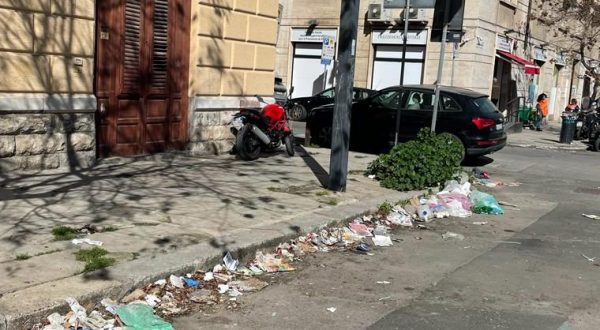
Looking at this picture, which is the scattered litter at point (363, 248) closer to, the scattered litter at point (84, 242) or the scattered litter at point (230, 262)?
the scattered litter at point (230, 262)

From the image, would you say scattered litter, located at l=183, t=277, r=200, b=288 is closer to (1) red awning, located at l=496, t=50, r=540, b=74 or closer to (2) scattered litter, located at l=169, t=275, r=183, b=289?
(2) scattered litter, located at l=169, t=275, r=183, b=289

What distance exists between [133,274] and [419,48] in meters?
22.0

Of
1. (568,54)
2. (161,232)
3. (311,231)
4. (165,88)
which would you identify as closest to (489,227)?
(311,231)

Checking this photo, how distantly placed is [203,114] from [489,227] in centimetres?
545

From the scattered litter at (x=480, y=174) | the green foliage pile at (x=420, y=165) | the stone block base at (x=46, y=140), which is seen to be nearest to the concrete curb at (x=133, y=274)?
the green foliage pile at (x=420, y=165)

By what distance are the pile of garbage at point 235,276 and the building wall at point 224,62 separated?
13.7 ft

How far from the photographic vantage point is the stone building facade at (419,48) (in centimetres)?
2398

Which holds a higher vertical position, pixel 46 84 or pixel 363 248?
pixel 46 84

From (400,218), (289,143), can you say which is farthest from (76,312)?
(289,143)

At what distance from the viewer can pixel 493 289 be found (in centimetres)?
538

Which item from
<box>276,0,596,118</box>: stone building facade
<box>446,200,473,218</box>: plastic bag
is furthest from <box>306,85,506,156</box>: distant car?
<box>276,0,596,118</box>: stone building facade

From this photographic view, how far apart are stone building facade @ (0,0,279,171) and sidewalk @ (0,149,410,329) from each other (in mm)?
485

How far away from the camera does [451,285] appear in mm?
5457

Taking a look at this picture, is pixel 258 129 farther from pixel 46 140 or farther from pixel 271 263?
pixel 271 263
